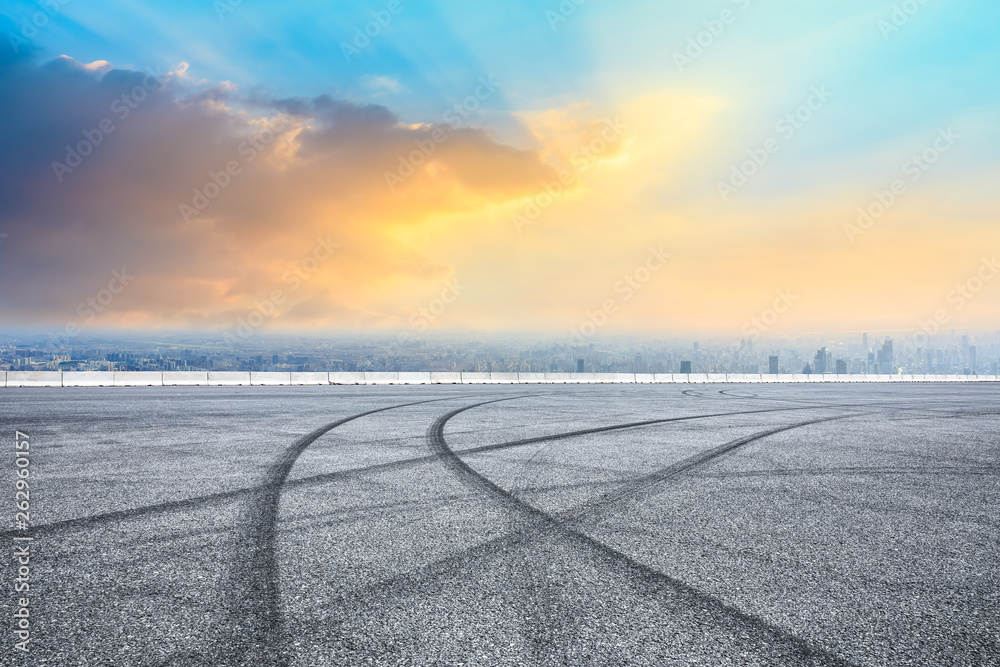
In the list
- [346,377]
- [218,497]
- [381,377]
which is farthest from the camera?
[381,377]

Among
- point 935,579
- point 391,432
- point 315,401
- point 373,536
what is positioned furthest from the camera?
point 315,401

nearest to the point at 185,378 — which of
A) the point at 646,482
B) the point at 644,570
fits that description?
the point at 646,482

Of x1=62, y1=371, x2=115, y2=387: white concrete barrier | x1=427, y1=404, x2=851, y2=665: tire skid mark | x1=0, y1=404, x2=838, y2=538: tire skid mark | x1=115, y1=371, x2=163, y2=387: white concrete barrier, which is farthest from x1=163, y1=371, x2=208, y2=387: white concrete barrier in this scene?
x1=427, y1=404, x2=851, y2=665: tire skid mark

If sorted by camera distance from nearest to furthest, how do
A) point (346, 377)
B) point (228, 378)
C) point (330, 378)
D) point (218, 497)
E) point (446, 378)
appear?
point (218, 497) < point (228, 378) < point (330, 378) < point (346, 377) < point (446, 378)

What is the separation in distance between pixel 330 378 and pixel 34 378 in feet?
44.3

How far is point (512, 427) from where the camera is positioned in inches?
547

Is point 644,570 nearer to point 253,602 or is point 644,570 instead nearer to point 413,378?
point 253,602

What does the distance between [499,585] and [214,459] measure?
6.70m

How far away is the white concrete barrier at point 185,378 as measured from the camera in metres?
31.0

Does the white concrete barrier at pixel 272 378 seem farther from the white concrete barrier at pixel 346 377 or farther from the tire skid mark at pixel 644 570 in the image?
the tire skid mark at pixel 644 570

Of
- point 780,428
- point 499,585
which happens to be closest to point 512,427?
point 780,428

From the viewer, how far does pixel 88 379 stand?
29766mm

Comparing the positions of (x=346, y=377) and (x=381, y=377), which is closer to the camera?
(x=346, y=377)

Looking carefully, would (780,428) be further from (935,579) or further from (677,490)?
(935,579)
